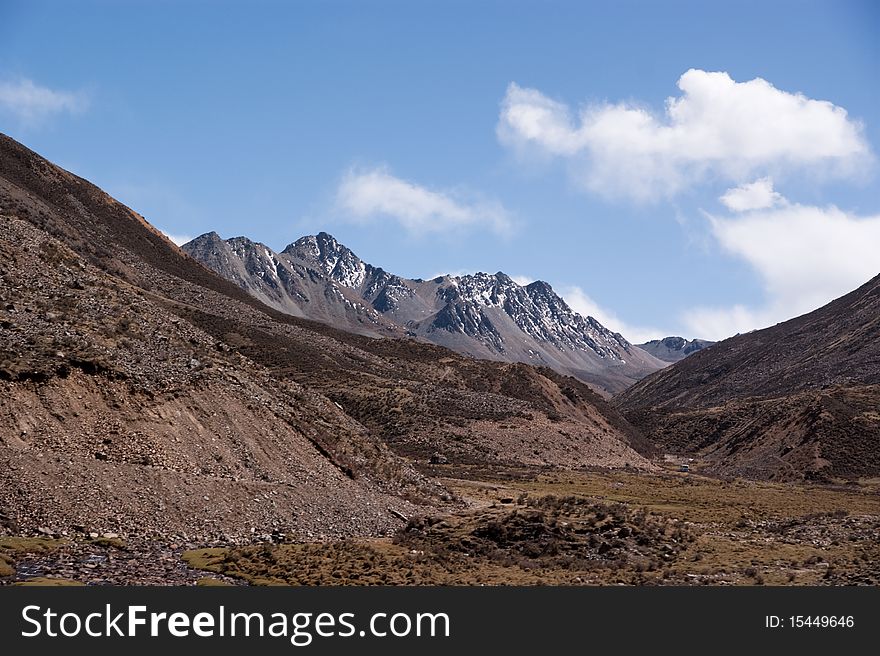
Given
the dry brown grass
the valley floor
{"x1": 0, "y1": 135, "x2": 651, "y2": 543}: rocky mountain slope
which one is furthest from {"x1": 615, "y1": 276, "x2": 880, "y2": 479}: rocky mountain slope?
{"x1": 0, "y1": 135, "x2": 651, "y2": 543}: rocky mountain slope

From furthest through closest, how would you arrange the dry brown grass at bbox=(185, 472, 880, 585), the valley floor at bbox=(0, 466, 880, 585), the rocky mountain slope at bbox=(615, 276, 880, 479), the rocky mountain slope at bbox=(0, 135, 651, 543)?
1. the rocky mountain slope at bbox=(615, 276, 880, 479)
2. the rocky mountain slope at bbox=(0, 135, 651, 543)
3. the dry brown grass at bbox=(185, 472, 880, 585)
4. the valley floor at bbox=(0, 466, 880, 585)

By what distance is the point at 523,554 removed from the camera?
38031mm

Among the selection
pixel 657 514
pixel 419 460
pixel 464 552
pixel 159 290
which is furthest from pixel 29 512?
pixel 159 290

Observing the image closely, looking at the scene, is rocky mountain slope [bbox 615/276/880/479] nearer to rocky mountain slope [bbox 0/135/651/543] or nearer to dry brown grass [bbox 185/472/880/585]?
dry brown grass [bbox 185/472/880/585]

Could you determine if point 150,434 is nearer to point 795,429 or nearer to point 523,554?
point 523,554

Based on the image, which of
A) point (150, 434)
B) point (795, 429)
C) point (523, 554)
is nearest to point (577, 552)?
point (523, 554)

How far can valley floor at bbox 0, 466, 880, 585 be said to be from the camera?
29.4 metres

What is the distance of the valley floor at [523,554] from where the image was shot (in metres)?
29.4

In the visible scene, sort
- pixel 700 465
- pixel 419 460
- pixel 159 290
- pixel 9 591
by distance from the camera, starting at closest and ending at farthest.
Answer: pixel 9 591
pixel 419 460
pixel 159 290
pixel 700 465

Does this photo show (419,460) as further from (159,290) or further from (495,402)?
(159,290)

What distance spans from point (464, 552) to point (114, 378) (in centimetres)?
1956

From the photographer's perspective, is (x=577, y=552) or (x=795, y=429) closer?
(x=577, y=552)

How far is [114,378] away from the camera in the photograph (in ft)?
133

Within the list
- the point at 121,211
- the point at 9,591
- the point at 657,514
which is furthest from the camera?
the point at 121,211
